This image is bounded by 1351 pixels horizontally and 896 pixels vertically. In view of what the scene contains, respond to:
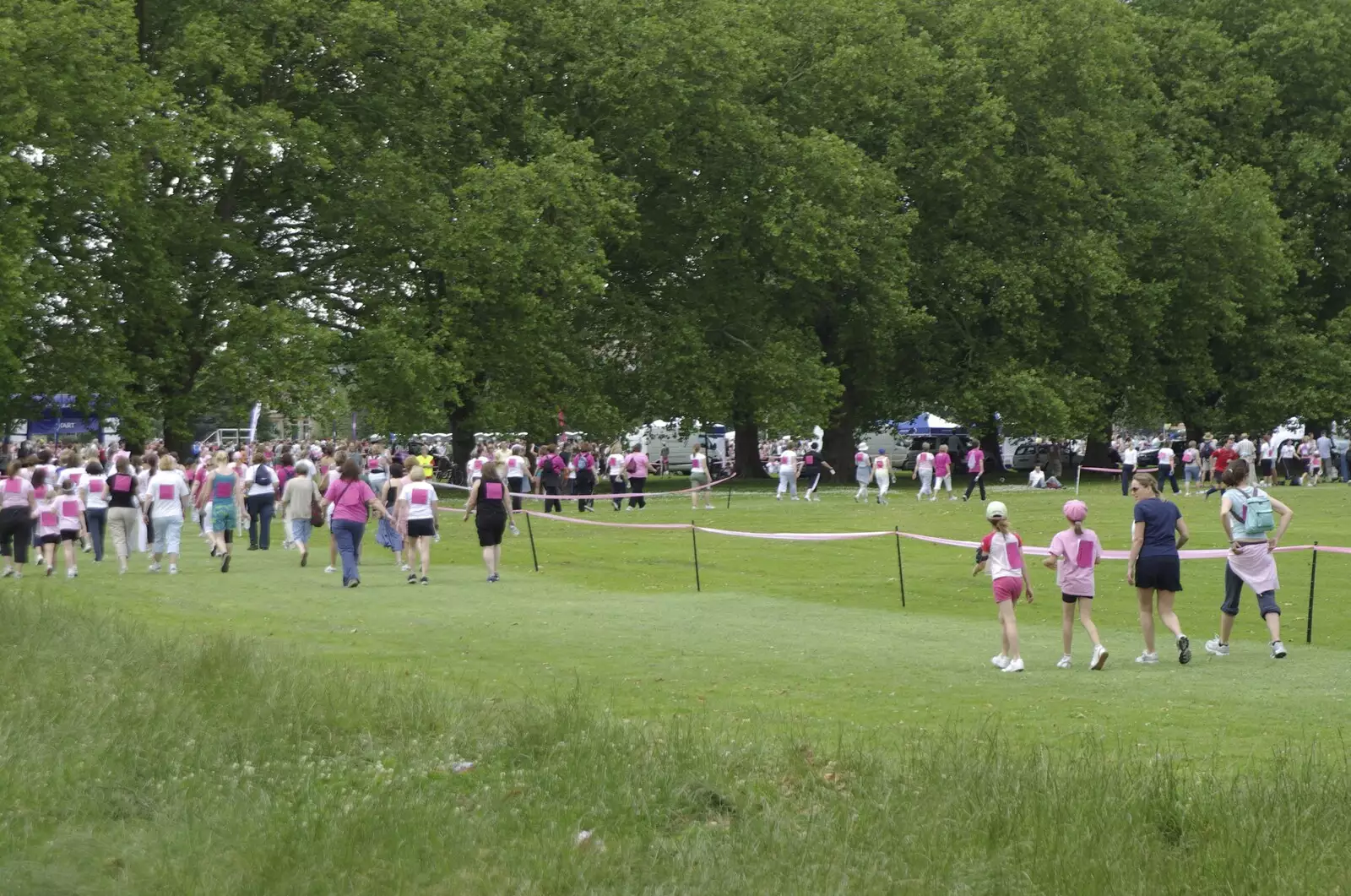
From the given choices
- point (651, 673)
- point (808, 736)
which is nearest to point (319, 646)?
point (651, 673)

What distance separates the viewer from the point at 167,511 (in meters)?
26.0

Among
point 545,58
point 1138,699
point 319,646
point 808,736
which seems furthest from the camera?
point 545,58

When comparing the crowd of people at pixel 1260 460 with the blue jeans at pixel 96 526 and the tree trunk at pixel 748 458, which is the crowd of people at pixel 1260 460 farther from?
the blue jeans at pixel 96 526

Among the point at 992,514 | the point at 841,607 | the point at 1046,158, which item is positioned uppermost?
the point at 1046,158

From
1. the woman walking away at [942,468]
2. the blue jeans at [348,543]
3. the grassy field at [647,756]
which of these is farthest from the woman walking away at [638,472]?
the grassy field at [647,756]

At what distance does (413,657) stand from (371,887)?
795 centimetres

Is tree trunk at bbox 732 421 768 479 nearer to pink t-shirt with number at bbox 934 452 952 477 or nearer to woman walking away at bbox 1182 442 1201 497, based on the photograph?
pink t-shirt with number at bbox 934 452 952 477

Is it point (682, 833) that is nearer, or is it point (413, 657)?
point (682, 833)

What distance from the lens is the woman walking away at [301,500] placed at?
28.0 m

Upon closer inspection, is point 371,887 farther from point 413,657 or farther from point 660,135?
point 660,135

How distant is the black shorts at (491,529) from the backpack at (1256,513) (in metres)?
11.4

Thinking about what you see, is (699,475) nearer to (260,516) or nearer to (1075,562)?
(260,516)

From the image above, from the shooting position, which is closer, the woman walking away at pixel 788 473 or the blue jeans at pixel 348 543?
the blue jeans at pixel 348 543

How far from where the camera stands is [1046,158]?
54344 millimetres
